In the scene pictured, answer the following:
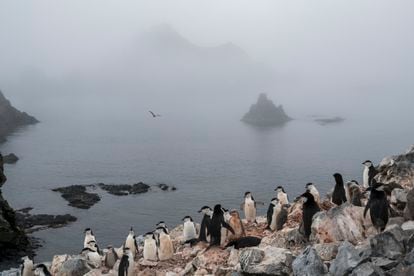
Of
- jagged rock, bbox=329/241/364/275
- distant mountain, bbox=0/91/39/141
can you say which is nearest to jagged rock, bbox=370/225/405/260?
jagged rock, bbox=329/241/364/275

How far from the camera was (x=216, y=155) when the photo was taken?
128 metres

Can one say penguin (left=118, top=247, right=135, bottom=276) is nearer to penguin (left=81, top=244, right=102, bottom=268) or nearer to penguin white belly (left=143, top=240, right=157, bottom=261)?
penguin white belly (left=143, top=240, right=157, bottom=261)

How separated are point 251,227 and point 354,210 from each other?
811 centimetres

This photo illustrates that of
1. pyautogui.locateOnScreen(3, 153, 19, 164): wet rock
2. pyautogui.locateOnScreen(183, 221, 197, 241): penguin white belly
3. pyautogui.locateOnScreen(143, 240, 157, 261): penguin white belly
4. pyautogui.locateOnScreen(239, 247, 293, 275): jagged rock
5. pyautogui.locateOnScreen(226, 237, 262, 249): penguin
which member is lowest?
pyautogui.locateOnScreen(3, 153, 19, 164): wet rock

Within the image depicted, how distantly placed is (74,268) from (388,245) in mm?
14750

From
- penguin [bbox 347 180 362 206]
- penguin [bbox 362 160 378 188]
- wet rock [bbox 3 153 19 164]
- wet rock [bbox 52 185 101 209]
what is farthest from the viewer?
wet rock [bbox 3 153 19 164]

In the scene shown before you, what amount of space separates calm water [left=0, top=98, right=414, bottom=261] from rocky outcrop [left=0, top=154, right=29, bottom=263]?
2.10m

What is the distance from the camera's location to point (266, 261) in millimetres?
15992

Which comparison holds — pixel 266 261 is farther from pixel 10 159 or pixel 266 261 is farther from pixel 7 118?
pixel 7 118

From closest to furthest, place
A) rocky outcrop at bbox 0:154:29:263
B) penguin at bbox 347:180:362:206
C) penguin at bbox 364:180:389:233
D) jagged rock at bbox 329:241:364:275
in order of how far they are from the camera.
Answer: jagged rock at bbox 329:241:364:275 → penguin at bbox 364:180:389:233 → penguin at bbox 347:180:362:206 → rocky outcrop at bbox 0:154:29:263

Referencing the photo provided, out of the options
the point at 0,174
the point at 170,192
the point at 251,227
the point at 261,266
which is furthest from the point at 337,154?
the point at 261,266

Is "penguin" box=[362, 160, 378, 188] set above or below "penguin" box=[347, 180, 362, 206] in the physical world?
above

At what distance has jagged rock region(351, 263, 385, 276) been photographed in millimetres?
13367

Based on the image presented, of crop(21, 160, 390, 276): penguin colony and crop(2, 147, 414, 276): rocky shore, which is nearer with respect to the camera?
crop(2, 147, 414, 276): rocky shore
